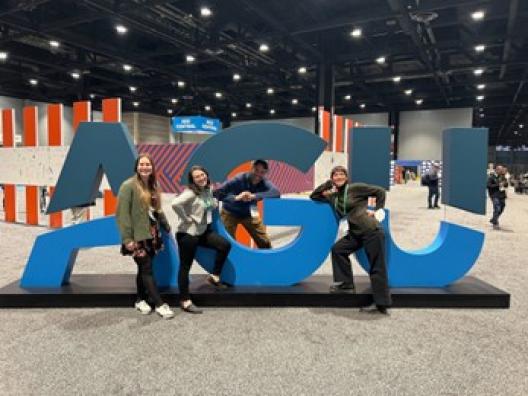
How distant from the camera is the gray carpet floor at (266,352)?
2289 millimetres

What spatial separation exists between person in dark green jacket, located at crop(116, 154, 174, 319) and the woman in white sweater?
0.60 ft

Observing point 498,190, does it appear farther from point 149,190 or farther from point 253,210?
point 149,190

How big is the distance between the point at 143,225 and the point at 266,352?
4.48 feet

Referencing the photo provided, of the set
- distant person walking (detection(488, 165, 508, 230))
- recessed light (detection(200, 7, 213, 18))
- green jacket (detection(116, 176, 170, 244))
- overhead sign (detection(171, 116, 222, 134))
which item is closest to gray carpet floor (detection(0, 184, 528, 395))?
green jacket (detection(116, 176, 170, 244))

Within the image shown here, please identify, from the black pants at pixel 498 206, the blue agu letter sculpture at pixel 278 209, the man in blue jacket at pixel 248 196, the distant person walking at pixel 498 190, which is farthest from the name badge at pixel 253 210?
the black pants at pixel 498 206

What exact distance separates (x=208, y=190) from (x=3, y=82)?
1773 cm

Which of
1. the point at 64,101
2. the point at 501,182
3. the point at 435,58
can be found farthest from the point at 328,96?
the point at 64,101

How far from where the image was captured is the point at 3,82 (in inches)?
669

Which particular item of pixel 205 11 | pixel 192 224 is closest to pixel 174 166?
pixel 205 11

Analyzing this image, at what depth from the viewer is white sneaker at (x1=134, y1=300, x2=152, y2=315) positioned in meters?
3.35

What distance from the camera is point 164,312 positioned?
3.27 metres

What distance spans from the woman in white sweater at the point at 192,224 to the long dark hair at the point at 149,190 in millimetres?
165

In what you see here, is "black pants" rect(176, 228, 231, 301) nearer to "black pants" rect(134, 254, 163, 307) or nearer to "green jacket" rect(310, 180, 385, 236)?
"black pants" rect(134, 254, 163, 307)

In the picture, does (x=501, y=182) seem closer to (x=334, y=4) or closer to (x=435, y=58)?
(x=334, y=4)
